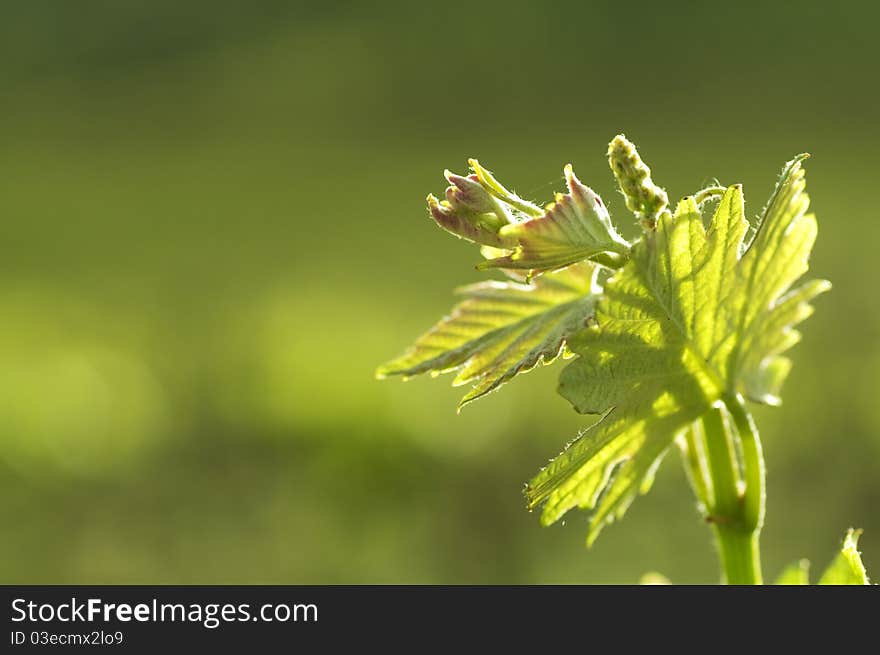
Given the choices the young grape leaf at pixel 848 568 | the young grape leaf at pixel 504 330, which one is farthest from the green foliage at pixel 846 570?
the young grape leaf at pixel 504 330

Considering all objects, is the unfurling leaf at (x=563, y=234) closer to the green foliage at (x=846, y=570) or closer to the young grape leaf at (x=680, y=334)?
the young grape leaf at (x=680, y=334)

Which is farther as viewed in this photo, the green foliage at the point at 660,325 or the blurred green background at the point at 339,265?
the blurred green background at the point at 339,265

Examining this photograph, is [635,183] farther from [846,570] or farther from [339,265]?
[339,265]

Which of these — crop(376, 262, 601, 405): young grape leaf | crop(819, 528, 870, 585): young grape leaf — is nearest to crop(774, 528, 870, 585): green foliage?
crop(819, 528, 870, 585): young grape leaf

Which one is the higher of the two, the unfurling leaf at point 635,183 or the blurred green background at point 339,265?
the blurred green background at point 339,265

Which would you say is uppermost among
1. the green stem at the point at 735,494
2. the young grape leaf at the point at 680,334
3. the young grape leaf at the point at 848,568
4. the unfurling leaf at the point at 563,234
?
the unfurling leaf at the point at 563,234

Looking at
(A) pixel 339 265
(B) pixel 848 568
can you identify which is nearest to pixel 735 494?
(B) pixel 848 568

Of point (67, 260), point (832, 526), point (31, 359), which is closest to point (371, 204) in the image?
point (67, 260)
